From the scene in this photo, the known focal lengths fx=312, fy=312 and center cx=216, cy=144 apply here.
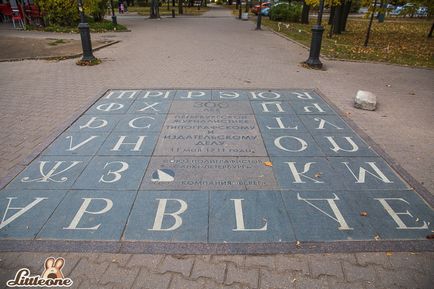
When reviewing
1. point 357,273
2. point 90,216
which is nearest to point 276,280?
point 357,273

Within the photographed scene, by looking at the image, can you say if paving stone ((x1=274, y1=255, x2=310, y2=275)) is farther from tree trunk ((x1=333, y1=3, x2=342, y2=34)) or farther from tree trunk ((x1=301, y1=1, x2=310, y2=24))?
tree trunk ((x1=301, y1=1, x2=310, y2=24))

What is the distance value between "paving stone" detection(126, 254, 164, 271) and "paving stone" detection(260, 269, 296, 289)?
3.54 feet

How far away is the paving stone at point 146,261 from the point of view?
3191 millimetres

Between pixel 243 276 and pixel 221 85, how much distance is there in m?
6.79

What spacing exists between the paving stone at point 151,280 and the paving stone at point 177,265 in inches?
3.0

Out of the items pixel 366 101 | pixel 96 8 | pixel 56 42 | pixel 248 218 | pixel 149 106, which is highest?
pixel 96 8

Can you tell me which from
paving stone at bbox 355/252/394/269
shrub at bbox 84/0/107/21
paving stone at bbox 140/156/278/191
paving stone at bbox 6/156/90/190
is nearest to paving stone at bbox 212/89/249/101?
paving stone at bbox 140/156/278/191

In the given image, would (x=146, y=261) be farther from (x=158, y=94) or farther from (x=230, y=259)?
(x=158, y=94)

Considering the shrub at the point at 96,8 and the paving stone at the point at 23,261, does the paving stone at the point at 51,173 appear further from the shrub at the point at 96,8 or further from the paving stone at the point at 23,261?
the shrub at the point at 96,8

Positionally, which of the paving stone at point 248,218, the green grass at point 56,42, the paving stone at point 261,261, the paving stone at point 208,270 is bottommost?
the paving stone at point 208,270

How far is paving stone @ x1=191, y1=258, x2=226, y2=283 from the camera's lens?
308cm

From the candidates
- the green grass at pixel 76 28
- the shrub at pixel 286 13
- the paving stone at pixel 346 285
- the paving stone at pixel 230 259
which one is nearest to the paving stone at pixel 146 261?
the paving stone at pixel 230 259

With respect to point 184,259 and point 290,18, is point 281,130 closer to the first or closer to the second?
point 184,259

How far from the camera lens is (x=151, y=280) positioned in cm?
304
